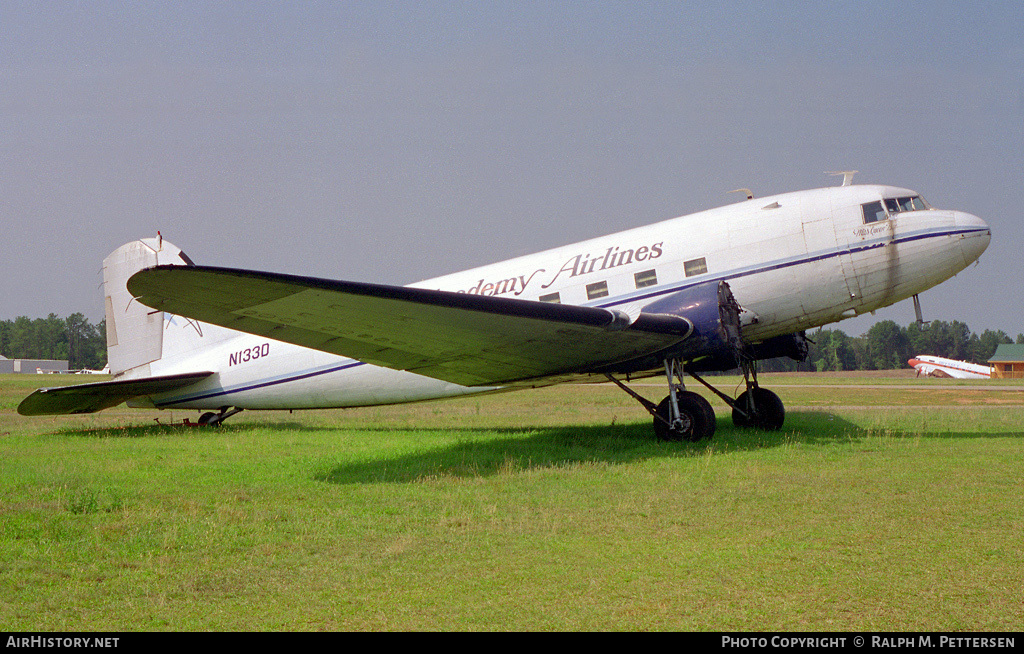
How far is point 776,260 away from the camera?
44.1ft

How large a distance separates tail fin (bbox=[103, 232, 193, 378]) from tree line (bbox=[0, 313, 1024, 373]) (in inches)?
5883

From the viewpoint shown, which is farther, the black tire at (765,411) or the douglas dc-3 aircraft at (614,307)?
the black tire at (765,411)

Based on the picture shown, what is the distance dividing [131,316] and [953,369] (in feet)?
272

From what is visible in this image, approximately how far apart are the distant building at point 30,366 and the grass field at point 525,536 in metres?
153

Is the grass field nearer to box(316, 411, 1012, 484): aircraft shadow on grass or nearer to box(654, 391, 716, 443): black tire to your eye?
box(316, 411, 1012, 484): aircraft shadow on grass

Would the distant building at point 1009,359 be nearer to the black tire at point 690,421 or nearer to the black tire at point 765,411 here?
the black tire at point 765,411

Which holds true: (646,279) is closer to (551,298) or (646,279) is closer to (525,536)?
(551,298)

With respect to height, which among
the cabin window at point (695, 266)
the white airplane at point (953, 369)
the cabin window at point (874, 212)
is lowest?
the white airplane at point (953, 369)

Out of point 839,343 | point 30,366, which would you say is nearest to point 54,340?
point 30,366

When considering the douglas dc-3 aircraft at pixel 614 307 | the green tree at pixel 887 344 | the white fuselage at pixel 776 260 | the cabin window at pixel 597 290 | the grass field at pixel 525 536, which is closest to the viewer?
the grass field at pixel 525 536

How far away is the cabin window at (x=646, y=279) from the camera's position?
1384 centimetres

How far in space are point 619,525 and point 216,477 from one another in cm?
628

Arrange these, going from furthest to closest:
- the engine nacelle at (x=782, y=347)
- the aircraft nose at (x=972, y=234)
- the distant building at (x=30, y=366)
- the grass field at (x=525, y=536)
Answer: the distant building at (x=30, y=366), the engine nacelle at (x=782, y=347), the aircraft nose at (x=972, y=234), the grass field at (x=525, y=536)

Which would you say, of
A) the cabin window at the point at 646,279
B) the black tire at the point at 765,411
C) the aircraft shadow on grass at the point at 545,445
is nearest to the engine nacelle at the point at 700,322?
the cabin window at the point at 646,279
